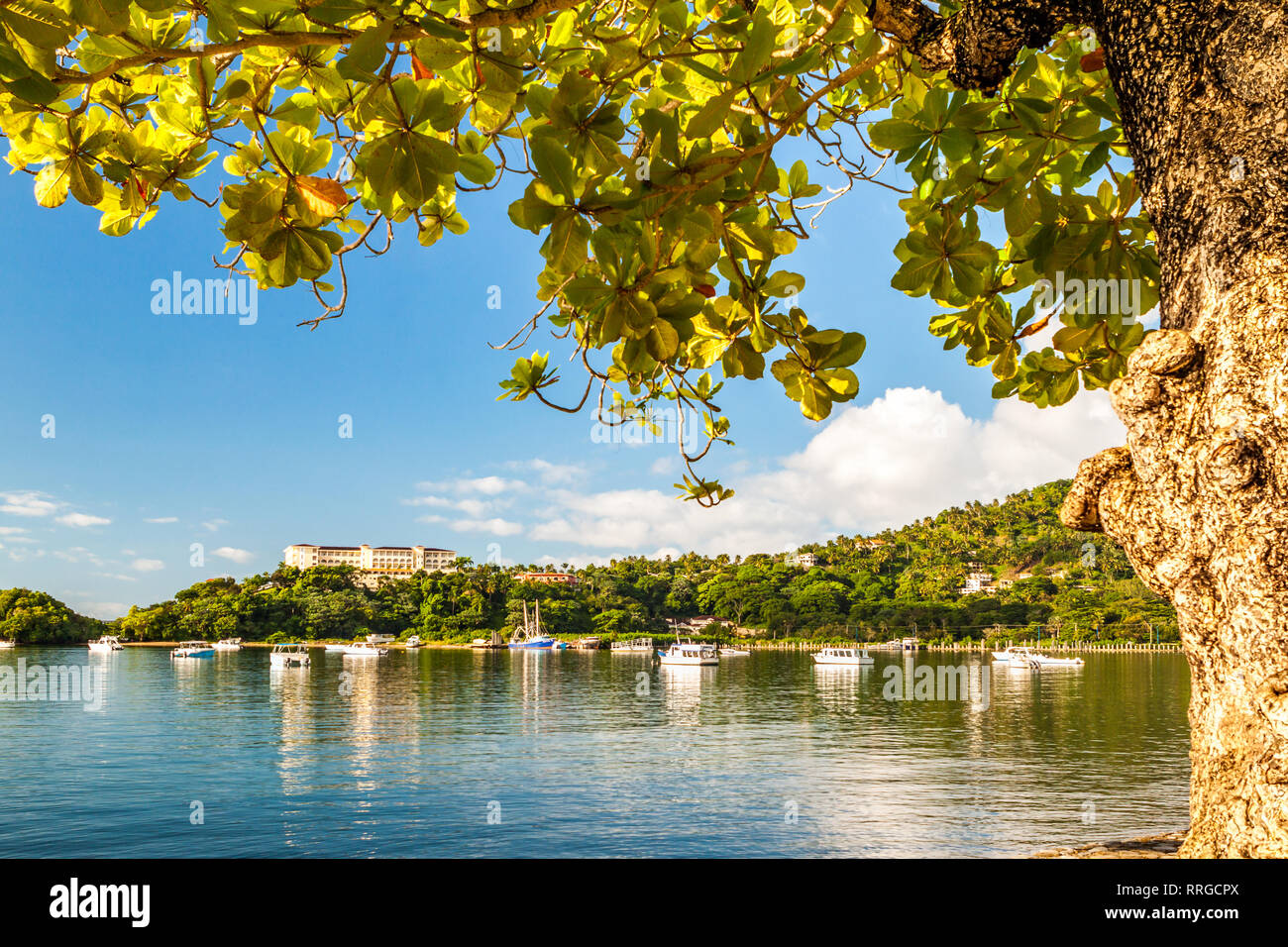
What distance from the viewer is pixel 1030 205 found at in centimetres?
221

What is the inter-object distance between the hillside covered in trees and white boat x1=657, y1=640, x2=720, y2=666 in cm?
1371

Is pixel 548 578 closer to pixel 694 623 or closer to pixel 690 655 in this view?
pixel 694 623

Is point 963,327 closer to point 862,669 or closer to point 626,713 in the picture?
point 626,713

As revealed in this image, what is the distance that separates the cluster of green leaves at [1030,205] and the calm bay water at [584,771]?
646 inches

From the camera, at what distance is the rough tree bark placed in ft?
4.26

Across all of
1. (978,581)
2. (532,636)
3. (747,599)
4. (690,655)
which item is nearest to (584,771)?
(690,655)

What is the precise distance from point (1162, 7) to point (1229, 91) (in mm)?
206

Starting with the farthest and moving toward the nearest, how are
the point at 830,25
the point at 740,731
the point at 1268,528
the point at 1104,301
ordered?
the point at 740,731
the point at 1104,301
the point at 830,25
the point at 1268,528

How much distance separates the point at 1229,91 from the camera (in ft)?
4.74

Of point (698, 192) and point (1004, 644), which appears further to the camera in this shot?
point (1004, 644)

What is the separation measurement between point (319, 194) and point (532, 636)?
90.2 metres

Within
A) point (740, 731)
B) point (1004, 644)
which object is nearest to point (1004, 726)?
point (740, 731)

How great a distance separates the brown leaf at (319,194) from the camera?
1694 millimetres

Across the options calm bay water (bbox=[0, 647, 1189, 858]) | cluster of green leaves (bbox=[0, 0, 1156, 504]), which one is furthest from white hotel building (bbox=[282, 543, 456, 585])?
cluster of green leaves (bbox=[0, 0, 1156, 504])
